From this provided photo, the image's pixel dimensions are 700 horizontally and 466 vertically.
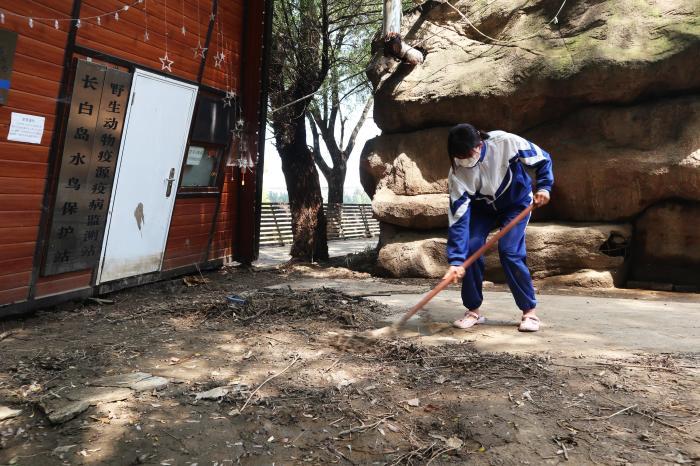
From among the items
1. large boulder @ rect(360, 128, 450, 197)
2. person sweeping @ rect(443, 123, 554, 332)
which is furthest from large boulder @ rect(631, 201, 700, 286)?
person sweeping @ rect(443, 123, 554, 332)

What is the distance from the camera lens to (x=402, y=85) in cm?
790

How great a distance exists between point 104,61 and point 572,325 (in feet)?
16.0

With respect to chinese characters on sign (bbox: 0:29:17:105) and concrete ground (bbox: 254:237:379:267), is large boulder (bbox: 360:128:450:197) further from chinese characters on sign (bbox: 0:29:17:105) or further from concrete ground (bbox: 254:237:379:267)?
chinese characters on sign (bbox: 0:29:17:105)

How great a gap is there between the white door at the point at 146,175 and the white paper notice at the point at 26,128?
0.99m

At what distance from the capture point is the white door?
18.7 ft

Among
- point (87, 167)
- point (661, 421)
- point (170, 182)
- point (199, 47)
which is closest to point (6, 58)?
point (87, 167)

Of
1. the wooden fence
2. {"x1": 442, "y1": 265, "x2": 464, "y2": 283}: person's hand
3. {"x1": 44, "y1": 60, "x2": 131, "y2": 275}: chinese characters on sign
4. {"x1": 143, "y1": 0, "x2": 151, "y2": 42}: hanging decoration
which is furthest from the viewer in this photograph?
the wooden fence

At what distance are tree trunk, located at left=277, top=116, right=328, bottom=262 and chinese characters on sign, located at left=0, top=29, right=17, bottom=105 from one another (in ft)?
18.0

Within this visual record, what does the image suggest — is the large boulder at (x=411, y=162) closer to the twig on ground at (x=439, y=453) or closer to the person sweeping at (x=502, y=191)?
the person sweeping at (x=502, y=191)

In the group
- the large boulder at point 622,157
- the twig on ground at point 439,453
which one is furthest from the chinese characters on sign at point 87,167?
the large boulder at point 622,157

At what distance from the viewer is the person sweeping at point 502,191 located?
3.84m

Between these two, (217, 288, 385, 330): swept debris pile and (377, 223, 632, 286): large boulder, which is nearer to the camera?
(217, 288, 385, 330): swept debris pile

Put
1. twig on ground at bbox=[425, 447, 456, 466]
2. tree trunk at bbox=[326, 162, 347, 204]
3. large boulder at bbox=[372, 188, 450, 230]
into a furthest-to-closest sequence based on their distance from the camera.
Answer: tree trunk at bbox=[326, 162, 347, 204] < large boulder at bbox=[372, 188, 450, 230] < twig on ground at bbox=[425, 447, 456, 466]

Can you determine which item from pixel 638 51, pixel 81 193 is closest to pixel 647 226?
pixel 638 51
